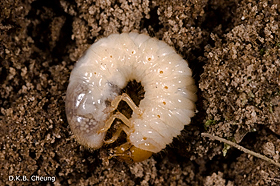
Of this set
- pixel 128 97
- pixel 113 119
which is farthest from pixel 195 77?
pixel 113 119

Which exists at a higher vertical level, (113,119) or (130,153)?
(113,119)

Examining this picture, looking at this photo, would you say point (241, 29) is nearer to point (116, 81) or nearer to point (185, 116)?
point (185, 116)

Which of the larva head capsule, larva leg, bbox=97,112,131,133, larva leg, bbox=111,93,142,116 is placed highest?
larva leg, bbox=111,93,142,116

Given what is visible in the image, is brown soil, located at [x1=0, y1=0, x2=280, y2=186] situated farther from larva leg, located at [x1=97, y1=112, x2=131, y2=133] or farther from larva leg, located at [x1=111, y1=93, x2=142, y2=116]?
larva leg, located at [x1=111, y1=93, x2=142, y2=116]

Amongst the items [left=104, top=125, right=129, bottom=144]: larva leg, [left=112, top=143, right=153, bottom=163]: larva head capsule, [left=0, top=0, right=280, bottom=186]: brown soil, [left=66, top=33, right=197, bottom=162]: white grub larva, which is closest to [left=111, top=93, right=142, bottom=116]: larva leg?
[left=66, top=33, right=197, bottom=162]: white grub larva

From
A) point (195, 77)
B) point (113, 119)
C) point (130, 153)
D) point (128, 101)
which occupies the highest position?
point (195, 77)

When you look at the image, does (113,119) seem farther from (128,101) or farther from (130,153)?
(130,153)
